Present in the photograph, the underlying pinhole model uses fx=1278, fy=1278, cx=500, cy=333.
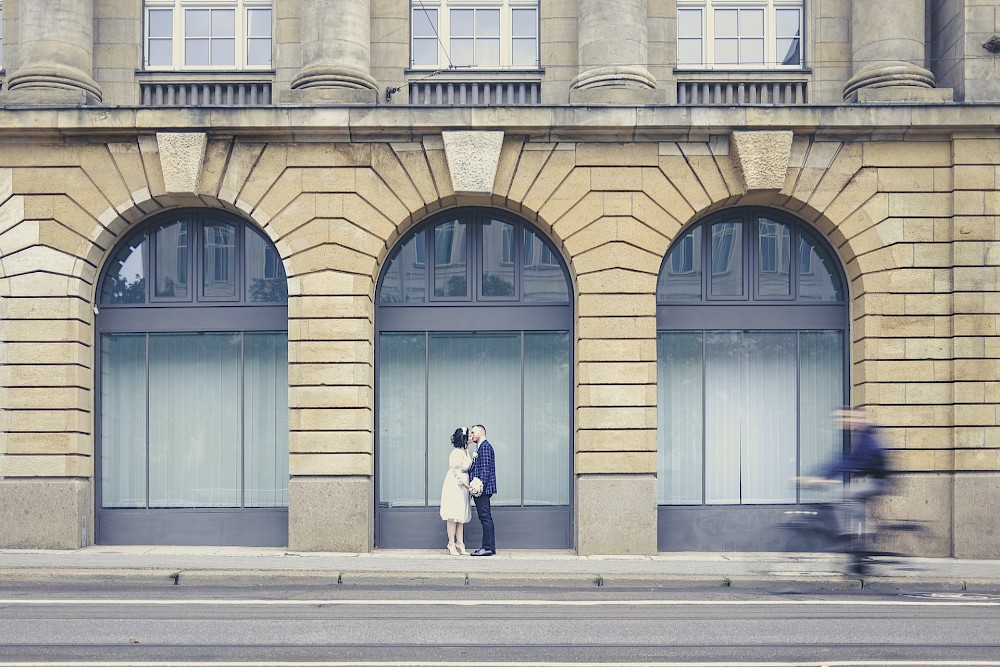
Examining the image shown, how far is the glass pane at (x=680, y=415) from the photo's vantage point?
1988cm

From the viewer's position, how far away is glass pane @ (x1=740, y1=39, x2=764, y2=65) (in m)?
20.2

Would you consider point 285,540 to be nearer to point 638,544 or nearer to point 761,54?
point 638,544

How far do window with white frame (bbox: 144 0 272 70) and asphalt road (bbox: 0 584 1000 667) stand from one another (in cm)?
885

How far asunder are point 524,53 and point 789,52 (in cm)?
421

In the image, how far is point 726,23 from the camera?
20.3 meters

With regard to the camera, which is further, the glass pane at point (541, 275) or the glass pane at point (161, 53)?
the glass pane at point (161, 53)

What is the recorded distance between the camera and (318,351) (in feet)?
62.2

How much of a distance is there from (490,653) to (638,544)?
8.80 m

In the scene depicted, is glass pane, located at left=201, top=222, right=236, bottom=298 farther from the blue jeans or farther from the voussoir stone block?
the blue jeans

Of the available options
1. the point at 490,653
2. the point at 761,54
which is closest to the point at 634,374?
the point at 761,54

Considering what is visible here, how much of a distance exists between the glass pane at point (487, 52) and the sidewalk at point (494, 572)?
25.7ft

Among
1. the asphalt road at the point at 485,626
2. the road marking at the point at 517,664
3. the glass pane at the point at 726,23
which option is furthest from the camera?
the glass pane at the point at 726,23

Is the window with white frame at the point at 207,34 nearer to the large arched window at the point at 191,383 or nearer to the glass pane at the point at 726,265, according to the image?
the large arched window at the point at 191,383

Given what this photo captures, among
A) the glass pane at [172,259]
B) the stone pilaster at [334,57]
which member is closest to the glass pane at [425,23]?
the stone pilaster at [334,57]
